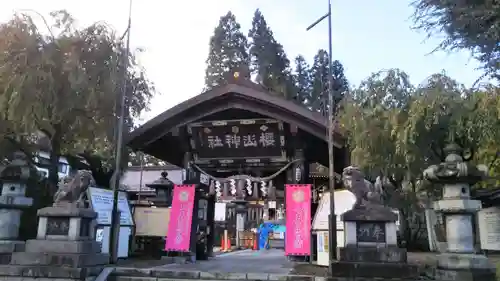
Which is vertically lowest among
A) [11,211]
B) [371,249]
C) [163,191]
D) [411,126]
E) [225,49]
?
[371,249]

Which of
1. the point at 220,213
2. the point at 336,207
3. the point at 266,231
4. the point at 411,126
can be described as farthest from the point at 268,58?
the point at 336,207

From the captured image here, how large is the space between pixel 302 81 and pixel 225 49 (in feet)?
32.2

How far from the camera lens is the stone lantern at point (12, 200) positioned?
40.4ft

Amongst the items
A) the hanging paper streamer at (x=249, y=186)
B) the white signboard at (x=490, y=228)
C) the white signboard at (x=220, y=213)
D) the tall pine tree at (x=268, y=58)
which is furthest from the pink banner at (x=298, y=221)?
the tall pine tree at (x=268, y=58)

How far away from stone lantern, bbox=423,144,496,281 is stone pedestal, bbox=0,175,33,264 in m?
11.6

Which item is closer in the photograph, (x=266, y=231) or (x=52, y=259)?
(x=52, y=259)

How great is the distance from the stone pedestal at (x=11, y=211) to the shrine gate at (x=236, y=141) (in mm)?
4011

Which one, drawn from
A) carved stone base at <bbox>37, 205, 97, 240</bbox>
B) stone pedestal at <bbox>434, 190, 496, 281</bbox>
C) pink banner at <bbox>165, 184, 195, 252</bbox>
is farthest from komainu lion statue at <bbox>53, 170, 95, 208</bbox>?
stone pedestal at <bbox>434, 190, 496, 281</bbox>

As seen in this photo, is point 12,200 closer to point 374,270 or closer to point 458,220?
point 374,270

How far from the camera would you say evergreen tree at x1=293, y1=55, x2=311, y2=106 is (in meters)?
43.8

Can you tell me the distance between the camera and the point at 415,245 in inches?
835

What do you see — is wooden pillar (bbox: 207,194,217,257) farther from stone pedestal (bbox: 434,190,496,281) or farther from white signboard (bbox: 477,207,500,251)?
white signboard (bbox: 477,207,500,251)

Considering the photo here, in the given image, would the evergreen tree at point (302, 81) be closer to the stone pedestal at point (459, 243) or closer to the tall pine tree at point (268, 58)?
the tall pine tree at point (268, 58)

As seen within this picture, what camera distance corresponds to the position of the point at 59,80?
1386 centimetres
